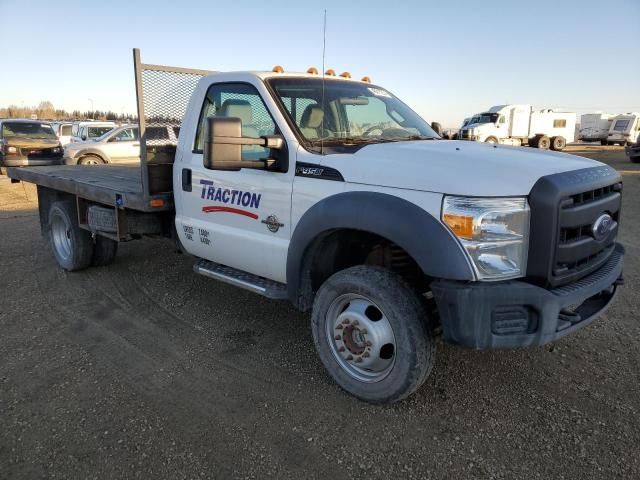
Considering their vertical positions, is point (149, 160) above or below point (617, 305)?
above

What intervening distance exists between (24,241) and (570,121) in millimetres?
34935

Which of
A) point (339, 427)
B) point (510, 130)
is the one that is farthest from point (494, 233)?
point (510, 130)

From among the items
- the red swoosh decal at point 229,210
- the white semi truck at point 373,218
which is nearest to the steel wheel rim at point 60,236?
the white semi truck at point 373,218

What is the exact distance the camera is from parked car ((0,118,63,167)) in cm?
1567

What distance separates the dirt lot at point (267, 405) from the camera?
8.73 ft

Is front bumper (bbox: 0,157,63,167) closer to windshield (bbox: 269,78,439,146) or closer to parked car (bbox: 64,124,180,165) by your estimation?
parked car (bbox: 64,124,180,165)

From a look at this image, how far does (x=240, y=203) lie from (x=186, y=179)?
755 mm

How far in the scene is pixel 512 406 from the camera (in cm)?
317

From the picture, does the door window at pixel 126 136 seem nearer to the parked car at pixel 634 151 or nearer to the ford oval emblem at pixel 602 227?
the ford oval emblem at pixel 602 227

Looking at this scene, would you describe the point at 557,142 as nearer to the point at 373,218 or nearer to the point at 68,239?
the point at 68,239

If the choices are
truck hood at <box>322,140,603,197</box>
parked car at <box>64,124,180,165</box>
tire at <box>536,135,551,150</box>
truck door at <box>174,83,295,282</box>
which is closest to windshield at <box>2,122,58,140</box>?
parked car at <box>64,124,180,165</box>

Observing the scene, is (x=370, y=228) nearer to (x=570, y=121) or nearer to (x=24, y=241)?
(x=24, y=241)

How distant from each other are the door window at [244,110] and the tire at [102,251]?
2.51 meters

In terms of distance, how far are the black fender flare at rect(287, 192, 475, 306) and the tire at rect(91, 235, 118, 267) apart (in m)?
3.54
